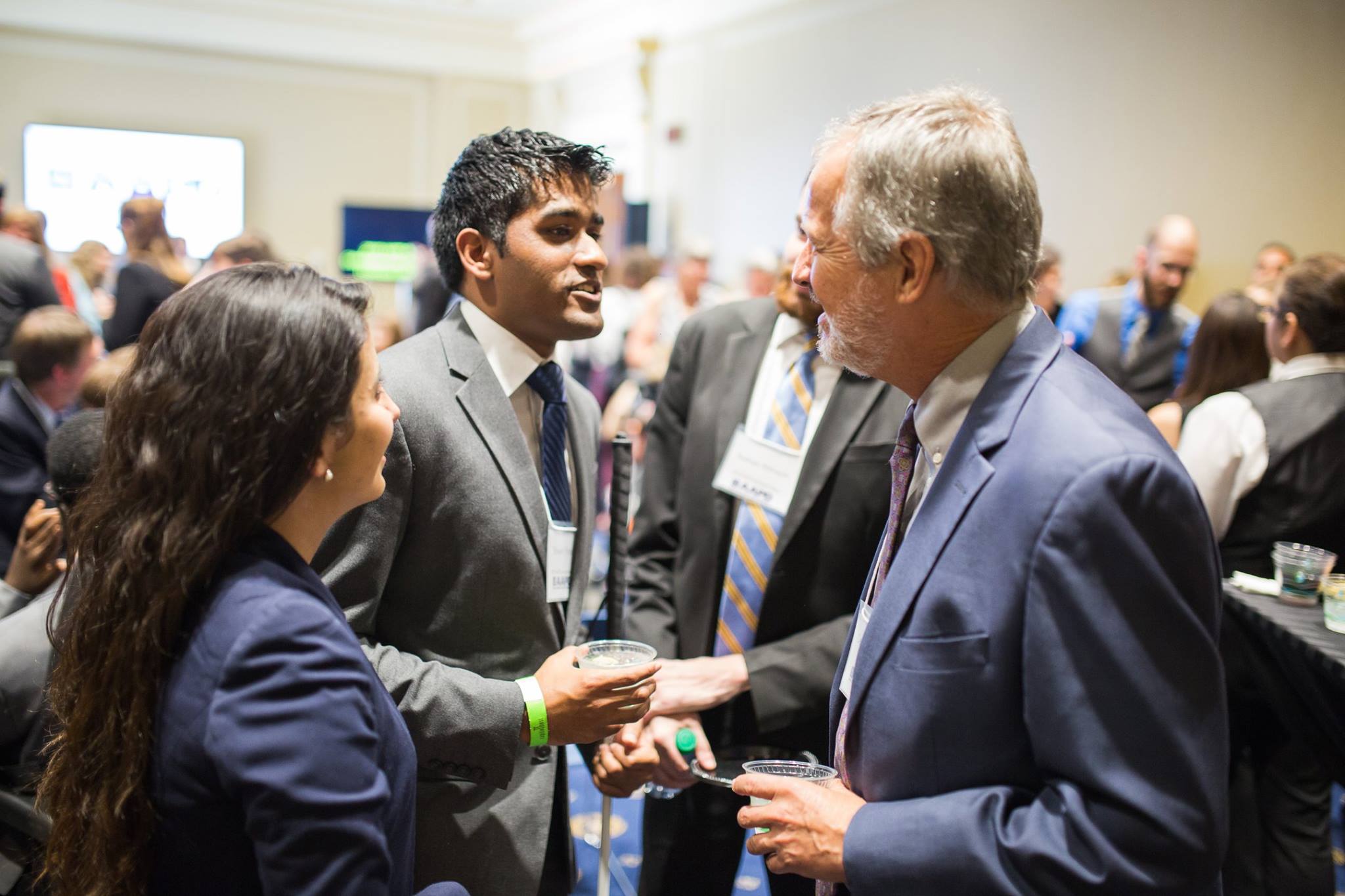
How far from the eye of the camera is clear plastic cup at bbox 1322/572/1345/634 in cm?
215

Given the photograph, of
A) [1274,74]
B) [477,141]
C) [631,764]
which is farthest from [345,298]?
[1274,74]

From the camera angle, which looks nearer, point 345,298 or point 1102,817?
point 1102,817

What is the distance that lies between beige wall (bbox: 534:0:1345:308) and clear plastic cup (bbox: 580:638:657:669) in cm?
315

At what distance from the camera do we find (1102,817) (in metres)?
0.89

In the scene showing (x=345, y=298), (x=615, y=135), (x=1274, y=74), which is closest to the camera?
(x=345, y=298)

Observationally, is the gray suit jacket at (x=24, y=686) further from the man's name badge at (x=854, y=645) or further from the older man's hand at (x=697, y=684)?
the man's name badge at (x=854, y=645)

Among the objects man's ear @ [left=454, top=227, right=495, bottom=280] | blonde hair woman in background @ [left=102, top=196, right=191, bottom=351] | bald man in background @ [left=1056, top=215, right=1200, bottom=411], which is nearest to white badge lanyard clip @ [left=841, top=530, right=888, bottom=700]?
man's ear @ [left=454, top=227, right=495, bottom=280]

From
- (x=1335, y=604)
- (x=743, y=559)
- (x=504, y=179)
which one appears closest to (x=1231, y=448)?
(x=1335, y=604)

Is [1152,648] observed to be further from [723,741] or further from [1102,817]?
[723,741]

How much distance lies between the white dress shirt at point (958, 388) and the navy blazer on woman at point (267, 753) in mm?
611

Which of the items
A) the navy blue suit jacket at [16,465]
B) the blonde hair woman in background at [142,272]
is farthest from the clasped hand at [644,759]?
the blonde hair woman in background at [142,272]

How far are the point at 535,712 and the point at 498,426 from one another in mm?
416

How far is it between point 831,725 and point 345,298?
776 millimetres

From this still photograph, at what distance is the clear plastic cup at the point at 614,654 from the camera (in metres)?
1.33
